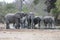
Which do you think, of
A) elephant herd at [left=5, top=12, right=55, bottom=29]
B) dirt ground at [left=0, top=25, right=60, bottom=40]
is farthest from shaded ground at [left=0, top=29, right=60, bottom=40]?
elephant herd at [left=5, top=12, right=55, bottom=29]

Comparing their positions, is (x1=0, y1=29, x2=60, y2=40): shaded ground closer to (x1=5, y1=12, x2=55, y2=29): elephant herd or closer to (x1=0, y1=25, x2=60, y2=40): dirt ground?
(x1=0, y1=25, x2=60, y2=40): dirt ground

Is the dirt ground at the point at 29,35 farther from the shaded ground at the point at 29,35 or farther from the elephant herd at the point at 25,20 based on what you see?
the elephant herd at the point at 25,20

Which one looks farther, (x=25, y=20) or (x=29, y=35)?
(x=25, y=20)

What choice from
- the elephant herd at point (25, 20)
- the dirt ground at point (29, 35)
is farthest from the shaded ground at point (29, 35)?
the elephant herd at point (25, 20)

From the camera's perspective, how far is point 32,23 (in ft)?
107

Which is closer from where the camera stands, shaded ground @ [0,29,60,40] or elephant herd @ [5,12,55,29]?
shaded ground @ [0,29,60,40]

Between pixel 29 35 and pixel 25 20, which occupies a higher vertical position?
pixel 25 20

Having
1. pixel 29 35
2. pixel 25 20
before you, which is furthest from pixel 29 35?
pixel 25 20

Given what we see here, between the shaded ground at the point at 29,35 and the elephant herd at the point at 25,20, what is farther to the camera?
the elephant herd at the point at 25,20

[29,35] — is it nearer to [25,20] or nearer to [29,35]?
[29,35]

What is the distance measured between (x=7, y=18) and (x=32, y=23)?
357 centimetres

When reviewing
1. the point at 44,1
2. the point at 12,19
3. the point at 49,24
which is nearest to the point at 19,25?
the point at 12,19

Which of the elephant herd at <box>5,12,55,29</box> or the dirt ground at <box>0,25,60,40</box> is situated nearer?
the dirt ground at <box>0,25,60,40</box>

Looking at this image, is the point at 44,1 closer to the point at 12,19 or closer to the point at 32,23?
the point at 32,23
